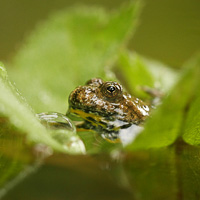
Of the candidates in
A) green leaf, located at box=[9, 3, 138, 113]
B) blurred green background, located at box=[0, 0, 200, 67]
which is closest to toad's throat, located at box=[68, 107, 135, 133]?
green leaf, located at box=[9, 3, 138, 113]

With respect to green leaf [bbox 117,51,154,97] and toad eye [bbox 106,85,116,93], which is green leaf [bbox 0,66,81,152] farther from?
green leaf [bbox 117,51,154,97]

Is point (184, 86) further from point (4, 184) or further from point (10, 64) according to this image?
point (10, 64)

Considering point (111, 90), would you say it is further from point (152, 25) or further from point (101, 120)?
point (152, 25)

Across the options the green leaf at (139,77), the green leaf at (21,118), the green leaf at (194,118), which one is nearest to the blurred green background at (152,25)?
the green leaf at (139,77)

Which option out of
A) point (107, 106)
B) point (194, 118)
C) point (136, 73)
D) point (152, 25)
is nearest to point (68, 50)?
point (136, 73)

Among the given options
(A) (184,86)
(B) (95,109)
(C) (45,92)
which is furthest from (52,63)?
(A) (184,86)

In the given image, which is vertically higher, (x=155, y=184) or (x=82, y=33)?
(x=82, y=33)

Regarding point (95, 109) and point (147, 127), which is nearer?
point (147, 127)
